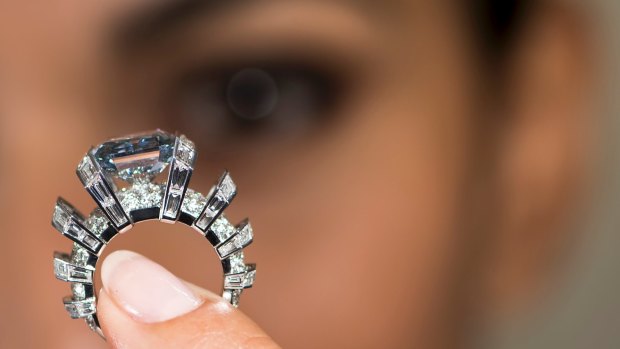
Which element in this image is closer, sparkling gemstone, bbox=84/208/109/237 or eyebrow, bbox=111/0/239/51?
sparkling gemstone, bbox=84/208/109/237

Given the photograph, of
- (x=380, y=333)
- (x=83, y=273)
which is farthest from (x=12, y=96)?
(x=380, y=333)

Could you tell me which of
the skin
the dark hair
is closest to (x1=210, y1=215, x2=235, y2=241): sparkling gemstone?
the skin

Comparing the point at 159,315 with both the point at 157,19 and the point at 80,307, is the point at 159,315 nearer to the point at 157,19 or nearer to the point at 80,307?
the point at 80,307

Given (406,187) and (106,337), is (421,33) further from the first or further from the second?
(106,337)

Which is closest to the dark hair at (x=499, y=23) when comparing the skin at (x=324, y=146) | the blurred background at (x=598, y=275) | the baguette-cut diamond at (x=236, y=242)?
the skin at (x=324, y=146)

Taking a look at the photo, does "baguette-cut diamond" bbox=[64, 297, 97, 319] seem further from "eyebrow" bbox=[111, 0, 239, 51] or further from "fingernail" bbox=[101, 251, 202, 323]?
"eyebrow" bbox=[111, 0, 239, 51]

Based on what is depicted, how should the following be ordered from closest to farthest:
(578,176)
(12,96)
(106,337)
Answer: (106,337)
(12,96)
(578,176)
